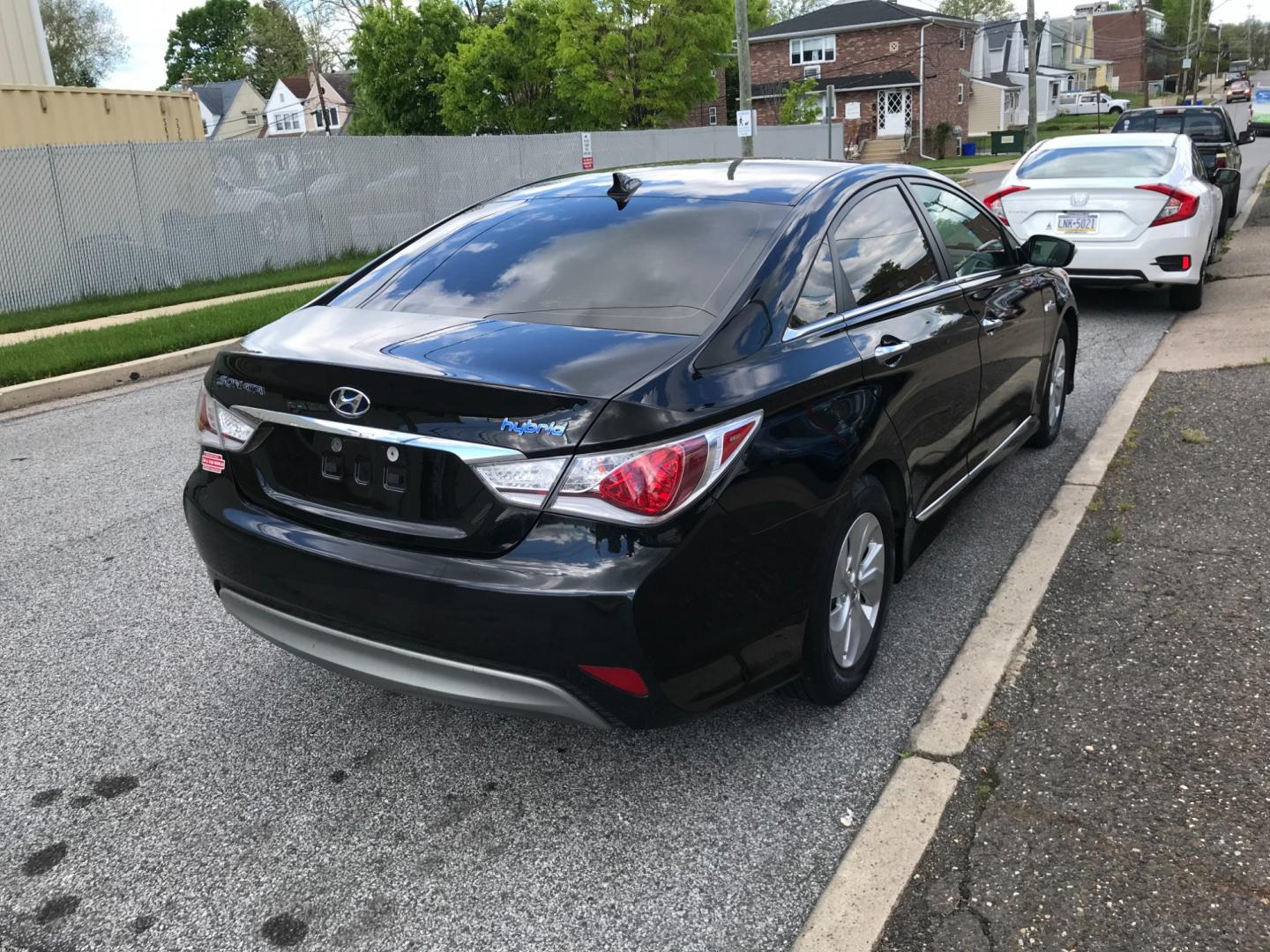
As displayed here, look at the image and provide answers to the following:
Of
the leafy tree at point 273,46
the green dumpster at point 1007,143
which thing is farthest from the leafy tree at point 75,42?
the green dumpster at point 1007,143

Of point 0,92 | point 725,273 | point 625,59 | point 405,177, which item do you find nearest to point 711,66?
point 625,59

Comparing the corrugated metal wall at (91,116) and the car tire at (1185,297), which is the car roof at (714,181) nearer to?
the car tire at (1185,297)

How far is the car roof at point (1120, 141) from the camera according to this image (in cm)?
1039

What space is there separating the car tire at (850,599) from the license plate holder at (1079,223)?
7034 mm

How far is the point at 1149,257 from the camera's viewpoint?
9.36 metres

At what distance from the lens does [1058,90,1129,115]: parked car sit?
7201cm

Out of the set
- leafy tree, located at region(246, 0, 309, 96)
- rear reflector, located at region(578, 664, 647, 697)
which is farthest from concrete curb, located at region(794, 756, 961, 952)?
leafy tree, located at region(246, 0, 309, 96)

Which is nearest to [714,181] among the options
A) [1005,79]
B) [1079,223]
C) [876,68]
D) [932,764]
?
[932,764]

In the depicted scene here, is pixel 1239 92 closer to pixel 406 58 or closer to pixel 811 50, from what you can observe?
pixel 811 50

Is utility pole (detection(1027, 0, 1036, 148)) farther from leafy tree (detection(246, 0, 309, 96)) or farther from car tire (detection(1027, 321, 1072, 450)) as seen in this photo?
leafy tree (detection(246, 0, 309, 96))

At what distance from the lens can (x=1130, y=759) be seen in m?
3.11

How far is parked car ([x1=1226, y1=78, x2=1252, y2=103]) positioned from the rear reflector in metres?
89.7

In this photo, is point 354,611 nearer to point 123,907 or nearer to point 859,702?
point 123,907

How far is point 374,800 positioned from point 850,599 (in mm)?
1547
